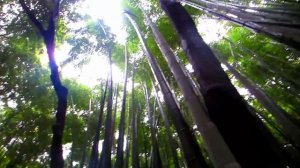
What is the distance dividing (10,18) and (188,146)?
5.44m

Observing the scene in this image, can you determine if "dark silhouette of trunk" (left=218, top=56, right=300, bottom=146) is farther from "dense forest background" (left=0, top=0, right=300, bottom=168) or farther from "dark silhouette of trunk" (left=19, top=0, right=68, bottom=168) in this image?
"dark silhouette of trunk" (left=19, top=0, right=68, bottom=168)

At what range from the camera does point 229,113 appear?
1142mm

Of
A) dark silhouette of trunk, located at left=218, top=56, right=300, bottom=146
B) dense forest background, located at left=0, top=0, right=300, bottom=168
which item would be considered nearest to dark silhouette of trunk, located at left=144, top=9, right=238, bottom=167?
dense forest background, located at left=0, top=0, right=300, bottom=168

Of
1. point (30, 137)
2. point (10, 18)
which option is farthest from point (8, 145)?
point (10, 18)

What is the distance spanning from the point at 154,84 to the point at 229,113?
4.34 metres

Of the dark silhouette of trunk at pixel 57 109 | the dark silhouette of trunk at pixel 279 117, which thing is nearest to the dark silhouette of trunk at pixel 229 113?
the dark silhouette of trunk at pixel 57 109

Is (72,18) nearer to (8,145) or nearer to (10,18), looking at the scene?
(10,18)

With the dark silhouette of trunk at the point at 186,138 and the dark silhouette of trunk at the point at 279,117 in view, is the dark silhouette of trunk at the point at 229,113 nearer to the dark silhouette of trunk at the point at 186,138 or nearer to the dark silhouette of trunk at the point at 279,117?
the dark silhouette of trunk at the point at 186,138

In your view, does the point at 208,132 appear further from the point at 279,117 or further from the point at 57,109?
the point at 279,117

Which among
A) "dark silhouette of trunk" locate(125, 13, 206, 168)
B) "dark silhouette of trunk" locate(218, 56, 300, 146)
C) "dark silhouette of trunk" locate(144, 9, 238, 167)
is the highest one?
"dark silhouette of trunk" locate(218, 56, 300, 146)

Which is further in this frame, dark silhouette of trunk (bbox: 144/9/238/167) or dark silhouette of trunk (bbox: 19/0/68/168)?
dark silhouette of trunk (bbox: 19/0/68/168)

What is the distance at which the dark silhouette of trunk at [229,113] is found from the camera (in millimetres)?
1038

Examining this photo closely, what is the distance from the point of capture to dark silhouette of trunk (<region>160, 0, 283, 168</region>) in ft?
3.41

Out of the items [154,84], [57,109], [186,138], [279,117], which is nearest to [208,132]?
[186,138]
